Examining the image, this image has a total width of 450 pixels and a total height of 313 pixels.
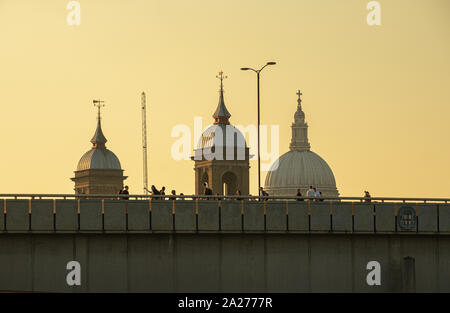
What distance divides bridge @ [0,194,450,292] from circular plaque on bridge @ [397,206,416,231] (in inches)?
1.9

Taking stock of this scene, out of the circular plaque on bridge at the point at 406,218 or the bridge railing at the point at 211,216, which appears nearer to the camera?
the bridge railing at the point at 211,216

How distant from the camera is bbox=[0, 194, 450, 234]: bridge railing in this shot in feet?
205

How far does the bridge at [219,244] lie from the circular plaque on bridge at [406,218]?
48 millimetres

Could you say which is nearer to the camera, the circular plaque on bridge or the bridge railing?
the bridge railing

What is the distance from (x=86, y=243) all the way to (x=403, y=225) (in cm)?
1531

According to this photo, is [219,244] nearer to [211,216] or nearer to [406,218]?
[211,216]

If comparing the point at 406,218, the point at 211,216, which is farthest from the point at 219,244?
the point at 406,218

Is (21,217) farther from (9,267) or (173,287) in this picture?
(173,287)

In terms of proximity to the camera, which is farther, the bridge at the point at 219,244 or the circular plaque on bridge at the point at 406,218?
the circular plaque on bridge at the point at 406,218

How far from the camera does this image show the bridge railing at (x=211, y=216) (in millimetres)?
62591

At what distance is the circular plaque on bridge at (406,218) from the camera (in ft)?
220

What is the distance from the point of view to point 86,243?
206ft

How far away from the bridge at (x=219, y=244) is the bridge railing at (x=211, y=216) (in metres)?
0.05
